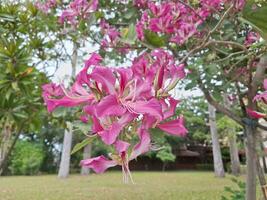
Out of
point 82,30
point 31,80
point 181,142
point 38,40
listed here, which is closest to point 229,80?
point 82,30

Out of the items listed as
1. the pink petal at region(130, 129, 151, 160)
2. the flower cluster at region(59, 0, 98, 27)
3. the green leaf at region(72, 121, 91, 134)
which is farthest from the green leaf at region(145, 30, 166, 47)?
the pink petal at region(130, 129, 151, 160)

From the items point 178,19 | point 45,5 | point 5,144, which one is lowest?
point 5,144

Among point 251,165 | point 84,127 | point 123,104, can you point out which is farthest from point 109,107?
point 251,165

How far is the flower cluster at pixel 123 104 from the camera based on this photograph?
451 millimetres

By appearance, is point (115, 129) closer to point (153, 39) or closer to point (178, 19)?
point (153, 39)

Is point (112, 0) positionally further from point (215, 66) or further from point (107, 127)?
point (107, 127)

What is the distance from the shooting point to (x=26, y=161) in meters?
15.8

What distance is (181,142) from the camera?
60.4 feet

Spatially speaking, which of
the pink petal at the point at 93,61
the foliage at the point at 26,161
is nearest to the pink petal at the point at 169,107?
the pink petal at the point at 93,61

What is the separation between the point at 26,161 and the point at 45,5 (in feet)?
46.1

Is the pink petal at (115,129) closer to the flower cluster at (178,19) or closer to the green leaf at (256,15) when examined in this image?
the green leaf at (256,15)

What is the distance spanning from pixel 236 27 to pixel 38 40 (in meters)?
1.33

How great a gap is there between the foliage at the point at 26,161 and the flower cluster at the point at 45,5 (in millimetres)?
13973

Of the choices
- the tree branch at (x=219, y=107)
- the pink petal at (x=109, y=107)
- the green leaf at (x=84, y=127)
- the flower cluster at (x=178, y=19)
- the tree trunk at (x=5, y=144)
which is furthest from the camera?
the tree trunk at (x=5, y=144)
